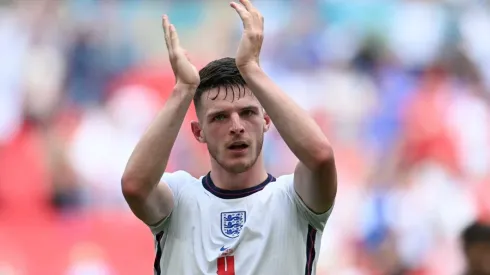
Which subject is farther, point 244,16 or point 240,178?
point 240,178

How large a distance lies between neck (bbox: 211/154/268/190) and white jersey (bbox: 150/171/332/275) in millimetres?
21

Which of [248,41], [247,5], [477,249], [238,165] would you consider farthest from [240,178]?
[477,249]

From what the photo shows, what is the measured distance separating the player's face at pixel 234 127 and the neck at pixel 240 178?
8 cm

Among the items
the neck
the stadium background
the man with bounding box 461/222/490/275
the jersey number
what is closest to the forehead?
the neck

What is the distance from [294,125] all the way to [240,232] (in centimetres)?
46

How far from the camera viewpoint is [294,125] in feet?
9.62

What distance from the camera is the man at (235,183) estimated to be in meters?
2.99

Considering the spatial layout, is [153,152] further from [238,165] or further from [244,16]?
[244,16]

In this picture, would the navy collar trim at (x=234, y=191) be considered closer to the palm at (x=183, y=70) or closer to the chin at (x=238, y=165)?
the chin at (x=238, y=165)

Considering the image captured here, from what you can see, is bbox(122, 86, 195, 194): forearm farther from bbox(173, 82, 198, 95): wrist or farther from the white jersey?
the white jersey

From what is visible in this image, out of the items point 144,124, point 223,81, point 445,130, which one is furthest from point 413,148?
point 223,81

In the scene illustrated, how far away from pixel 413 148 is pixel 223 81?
6.03m

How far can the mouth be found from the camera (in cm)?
310


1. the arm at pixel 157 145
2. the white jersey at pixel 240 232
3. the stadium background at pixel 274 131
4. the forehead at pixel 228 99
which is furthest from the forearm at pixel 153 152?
the stadium background at pixel 274 131
